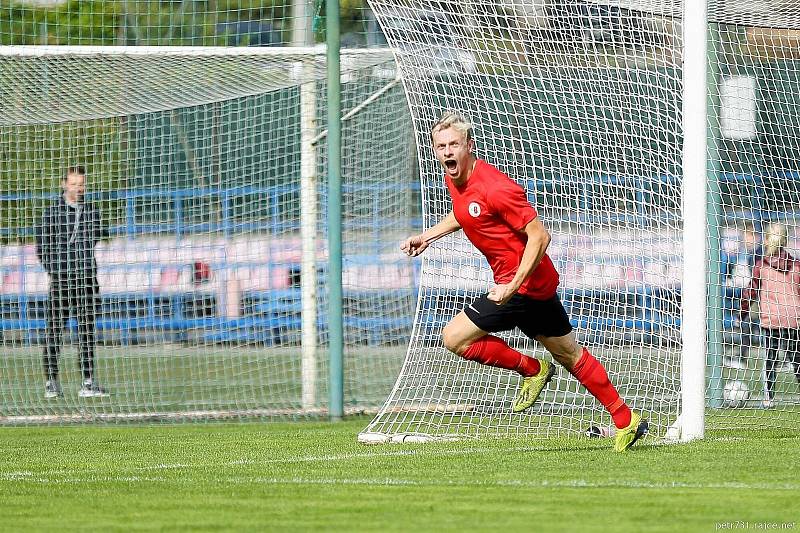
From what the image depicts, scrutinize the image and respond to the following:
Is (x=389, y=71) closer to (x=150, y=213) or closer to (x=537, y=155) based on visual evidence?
(x=537, y=155)

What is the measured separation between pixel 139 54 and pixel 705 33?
476cm

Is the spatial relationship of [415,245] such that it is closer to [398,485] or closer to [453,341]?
[453,341]

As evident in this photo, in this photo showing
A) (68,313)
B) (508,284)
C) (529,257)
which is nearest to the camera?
(529,257)

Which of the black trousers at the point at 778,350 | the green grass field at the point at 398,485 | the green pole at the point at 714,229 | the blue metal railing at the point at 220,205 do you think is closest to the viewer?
the green grass field at the point at 398,485

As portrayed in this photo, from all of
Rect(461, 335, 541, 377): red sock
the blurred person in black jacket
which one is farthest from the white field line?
the blurred person in black jacket

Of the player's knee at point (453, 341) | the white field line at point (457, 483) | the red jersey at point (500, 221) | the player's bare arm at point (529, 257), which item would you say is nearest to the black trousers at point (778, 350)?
the red jersey at point (500, 221)

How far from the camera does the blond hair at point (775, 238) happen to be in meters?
11.1

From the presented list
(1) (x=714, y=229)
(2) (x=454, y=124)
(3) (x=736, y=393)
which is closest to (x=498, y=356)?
(2) (x=454, y=124)

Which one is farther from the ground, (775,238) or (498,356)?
(775,238)

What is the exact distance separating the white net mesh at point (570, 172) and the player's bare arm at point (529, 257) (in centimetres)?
165

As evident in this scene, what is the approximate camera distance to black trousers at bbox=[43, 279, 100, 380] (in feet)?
39.0

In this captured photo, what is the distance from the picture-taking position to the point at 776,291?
36.2 feet

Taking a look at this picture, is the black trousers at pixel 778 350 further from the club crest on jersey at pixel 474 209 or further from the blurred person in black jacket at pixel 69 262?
the blurred person in black jacket at pixel 69 262

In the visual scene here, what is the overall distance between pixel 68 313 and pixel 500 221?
19.9ft
